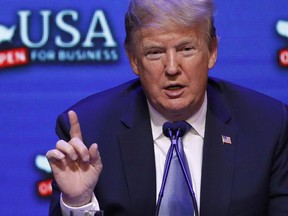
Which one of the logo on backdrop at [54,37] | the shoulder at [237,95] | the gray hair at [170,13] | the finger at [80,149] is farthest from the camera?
the logo on backdrop at [54,37]

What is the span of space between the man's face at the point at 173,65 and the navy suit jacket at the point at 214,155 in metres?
0.11

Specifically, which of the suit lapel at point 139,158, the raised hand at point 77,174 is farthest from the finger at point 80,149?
the suit lapel at point 139,158

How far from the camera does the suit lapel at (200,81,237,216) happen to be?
1986 mm

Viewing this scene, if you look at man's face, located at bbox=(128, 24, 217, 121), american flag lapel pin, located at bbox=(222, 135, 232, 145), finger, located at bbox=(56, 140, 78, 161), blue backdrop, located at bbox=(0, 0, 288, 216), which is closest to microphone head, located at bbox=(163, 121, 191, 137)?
man's face, located at bbox=(128, 24, 217, 121)

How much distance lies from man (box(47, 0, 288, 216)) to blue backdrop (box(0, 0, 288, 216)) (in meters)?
0.33

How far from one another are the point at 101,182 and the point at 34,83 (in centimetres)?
59

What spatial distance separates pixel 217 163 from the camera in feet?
6.66

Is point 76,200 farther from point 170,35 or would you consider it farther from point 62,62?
point 62,62

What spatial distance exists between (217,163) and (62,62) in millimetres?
678

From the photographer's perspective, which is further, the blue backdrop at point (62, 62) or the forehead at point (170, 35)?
the blue backdrop at point (62, 62)

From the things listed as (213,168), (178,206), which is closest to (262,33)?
(213,168)

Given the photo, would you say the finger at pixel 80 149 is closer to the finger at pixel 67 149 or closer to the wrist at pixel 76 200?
the finger at pixel 67 149

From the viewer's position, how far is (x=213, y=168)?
2.02 m

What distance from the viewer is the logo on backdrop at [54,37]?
2418mm
